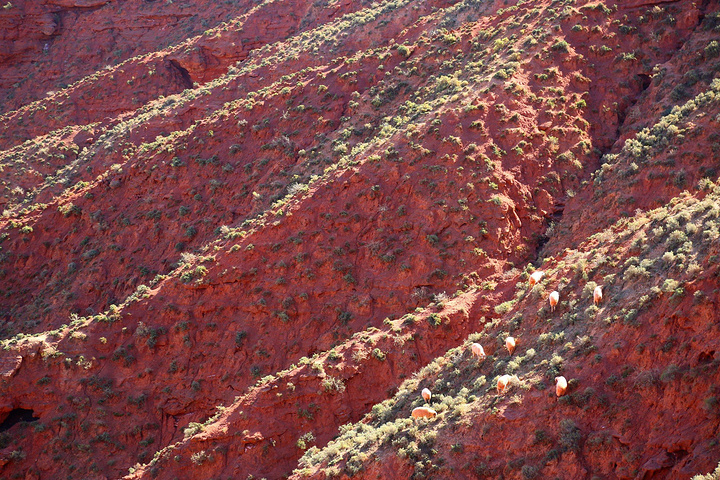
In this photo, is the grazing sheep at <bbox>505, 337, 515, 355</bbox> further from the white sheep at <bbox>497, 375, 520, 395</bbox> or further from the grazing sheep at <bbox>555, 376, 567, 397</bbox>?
the grazing sheep at <bbox>555, 376, 567, 397</bbox>

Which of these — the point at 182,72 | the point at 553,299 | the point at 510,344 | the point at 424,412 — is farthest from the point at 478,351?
the point at 182,72

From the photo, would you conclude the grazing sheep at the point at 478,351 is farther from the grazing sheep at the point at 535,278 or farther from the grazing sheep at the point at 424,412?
the grazing sheep at the point at 535,278

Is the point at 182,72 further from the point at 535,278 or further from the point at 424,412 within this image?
the point at 424,412

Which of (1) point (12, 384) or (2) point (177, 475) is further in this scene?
(1) point (12, 384)

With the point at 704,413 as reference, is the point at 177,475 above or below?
below

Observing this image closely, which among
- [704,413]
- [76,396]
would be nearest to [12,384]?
[76,396]

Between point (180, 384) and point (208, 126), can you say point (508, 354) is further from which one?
point (208, 126)
